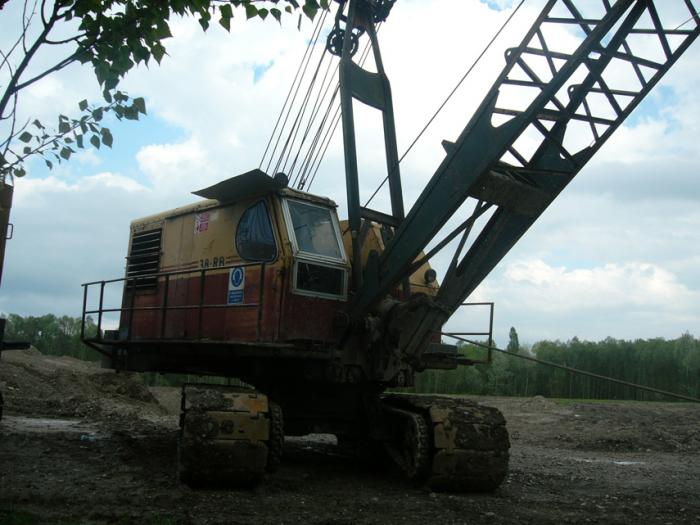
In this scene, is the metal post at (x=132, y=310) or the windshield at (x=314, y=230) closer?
the windshield at (x=314, y=230)

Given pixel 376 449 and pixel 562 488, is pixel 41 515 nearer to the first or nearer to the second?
pixel 376 449

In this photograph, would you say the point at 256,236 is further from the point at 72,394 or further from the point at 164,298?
the point at 72,394

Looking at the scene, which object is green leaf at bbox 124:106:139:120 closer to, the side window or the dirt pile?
the side window

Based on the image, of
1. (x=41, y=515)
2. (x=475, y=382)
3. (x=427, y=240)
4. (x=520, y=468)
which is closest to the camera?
(x=41, y=515)

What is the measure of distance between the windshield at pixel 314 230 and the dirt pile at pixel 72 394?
9.42m

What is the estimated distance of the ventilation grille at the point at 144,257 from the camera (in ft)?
38.1

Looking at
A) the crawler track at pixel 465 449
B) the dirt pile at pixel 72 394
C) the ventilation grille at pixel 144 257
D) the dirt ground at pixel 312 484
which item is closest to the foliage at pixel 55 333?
the dirt pile at pixel 72 394

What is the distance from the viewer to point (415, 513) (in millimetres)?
7180

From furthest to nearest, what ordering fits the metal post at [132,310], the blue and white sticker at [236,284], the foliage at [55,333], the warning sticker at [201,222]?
1. the foliage at [55,333]
2. the metal post at [132,310]
3. the warning sticker at [201,222]
4. the blue and white sticker at [236,284]

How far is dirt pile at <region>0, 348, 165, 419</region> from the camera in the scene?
1758cm

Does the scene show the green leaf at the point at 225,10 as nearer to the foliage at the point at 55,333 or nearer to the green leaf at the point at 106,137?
the green leaf at the point at 106,137

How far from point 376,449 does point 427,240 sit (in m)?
3.35

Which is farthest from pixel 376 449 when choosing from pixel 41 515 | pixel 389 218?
pixel 41 515

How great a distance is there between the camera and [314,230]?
957 centimetres
